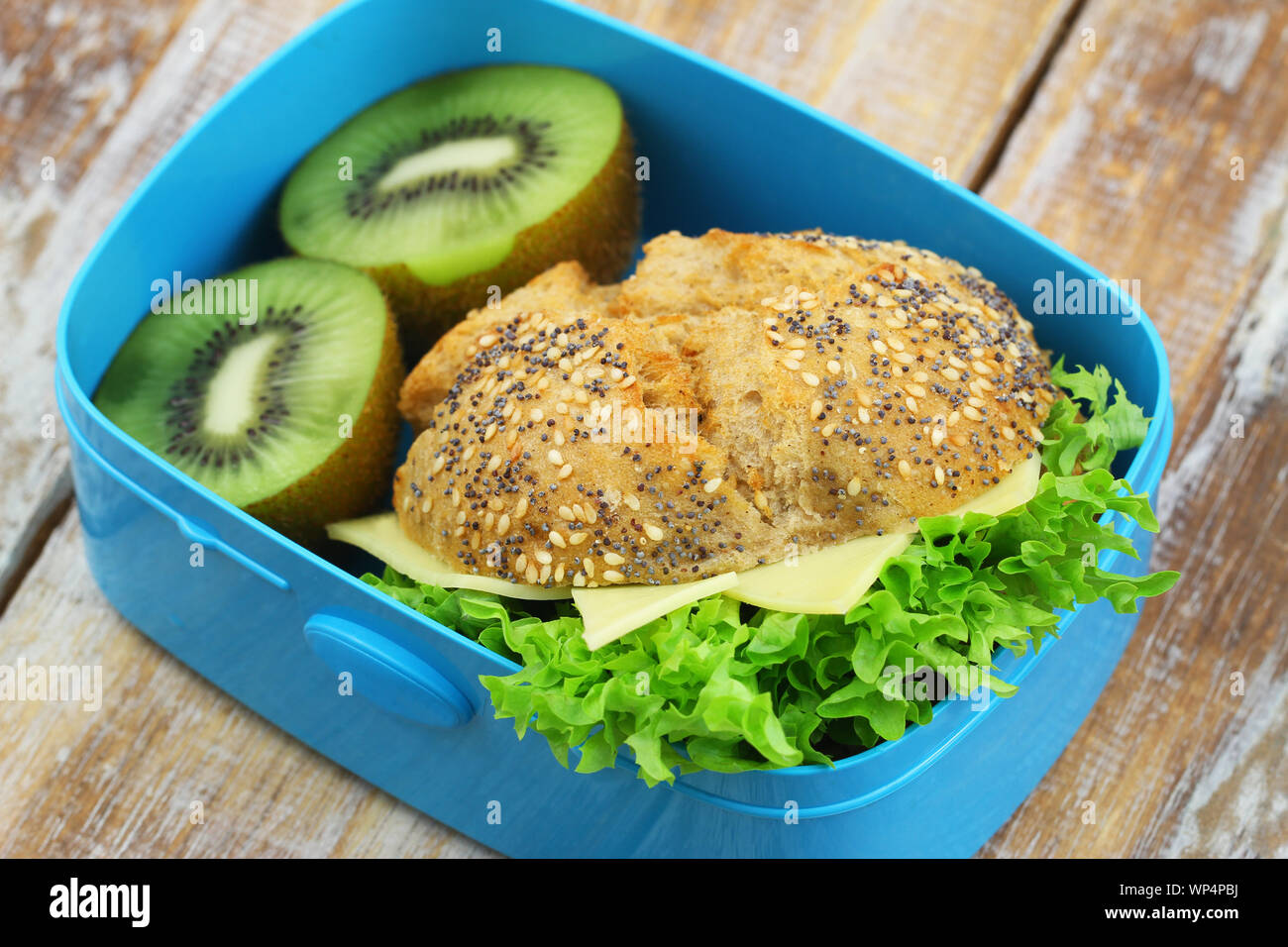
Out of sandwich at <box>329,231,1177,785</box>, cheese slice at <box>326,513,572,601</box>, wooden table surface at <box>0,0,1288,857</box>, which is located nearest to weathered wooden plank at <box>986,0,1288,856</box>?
wooden table surface at <box>0,0,1288,857</box>

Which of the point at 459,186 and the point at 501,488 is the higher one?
the point at 459,186

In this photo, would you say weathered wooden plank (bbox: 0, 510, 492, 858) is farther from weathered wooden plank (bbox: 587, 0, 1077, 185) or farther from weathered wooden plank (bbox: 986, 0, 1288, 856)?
weathered wooden plank (bbox: 587, 0, 1077, 185)

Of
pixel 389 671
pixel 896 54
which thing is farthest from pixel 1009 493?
pixel 896 54

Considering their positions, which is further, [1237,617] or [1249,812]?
[1237,617]

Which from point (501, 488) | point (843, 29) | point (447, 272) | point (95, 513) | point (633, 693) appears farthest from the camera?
point (843, 29)

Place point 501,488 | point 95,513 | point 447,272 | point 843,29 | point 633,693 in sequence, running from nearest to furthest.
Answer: point 633,693
point 501,488
point 95,513
point 447,272
point 843,29

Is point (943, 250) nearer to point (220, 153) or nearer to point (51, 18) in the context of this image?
point (220, 153)

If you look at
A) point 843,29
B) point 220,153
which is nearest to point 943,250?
point 843,29
